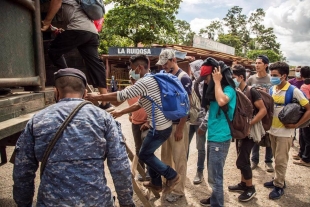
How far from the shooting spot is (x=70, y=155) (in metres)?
1.47

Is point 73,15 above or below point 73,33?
above

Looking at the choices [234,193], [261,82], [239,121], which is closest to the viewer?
[239,121]

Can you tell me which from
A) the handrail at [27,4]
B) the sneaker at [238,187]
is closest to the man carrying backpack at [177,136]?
the sneaker at [238,187]

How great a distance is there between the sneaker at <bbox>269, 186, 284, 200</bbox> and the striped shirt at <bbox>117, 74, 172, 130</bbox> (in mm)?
1953

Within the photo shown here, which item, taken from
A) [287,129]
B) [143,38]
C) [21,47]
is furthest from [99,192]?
[143,38]

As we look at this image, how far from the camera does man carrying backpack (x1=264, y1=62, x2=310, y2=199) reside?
3516 mm

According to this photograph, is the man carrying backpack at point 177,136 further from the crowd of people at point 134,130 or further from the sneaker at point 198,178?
the sneaker at point 198,178

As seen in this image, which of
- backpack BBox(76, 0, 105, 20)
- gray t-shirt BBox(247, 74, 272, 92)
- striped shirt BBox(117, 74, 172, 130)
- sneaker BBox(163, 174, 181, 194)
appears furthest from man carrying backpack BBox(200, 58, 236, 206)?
gray t-shirt BBox(247, 74, 272, 92)

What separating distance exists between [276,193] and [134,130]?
2263mm

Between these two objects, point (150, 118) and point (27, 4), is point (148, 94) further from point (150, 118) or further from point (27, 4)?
point (27, 4)

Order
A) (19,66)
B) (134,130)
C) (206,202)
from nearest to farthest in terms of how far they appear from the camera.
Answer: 1. (19,66)
2. (206,202)
3. (134,130)

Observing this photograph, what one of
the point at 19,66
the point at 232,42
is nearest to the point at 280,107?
the point at 19,66

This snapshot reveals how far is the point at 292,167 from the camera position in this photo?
4.81 metres

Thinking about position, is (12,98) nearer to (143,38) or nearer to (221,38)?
(143,38)
